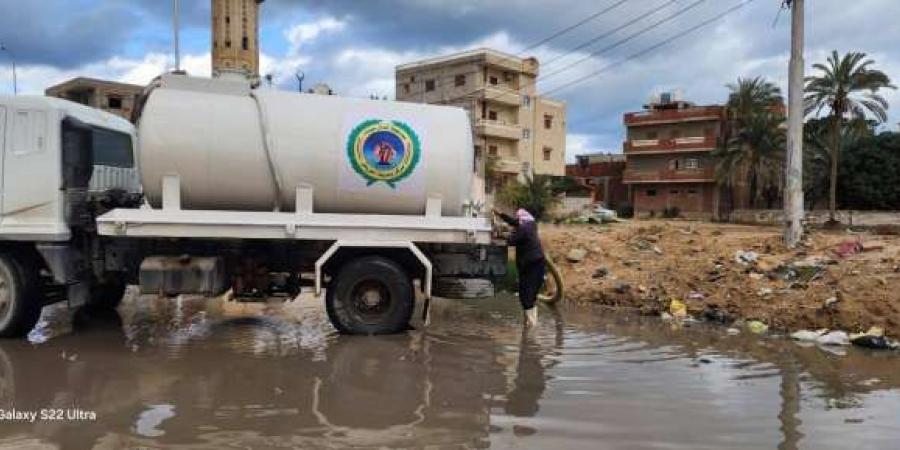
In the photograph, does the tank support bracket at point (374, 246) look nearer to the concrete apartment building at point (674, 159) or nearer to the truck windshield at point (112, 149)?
the truck windshield at point (112, 149)

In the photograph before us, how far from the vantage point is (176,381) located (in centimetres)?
662

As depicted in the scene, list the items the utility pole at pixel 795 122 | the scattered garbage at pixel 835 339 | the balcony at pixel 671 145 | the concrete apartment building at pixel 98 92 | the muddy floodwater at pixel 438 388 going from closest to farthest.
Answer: the muddy floodwater at pixel 438 388 < the scattered garbage at pixel 835 339 < the utility pole at pixel 795 122 < the balcony at pixel 671 145 < the concrete apartment building at pixel 98 92

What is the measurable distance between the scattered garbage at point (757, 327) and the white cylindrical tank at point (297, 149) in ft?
13.7

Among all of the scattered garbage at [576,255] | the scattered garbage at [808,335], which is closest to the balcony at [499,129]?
the scattered garbage at [576,255]

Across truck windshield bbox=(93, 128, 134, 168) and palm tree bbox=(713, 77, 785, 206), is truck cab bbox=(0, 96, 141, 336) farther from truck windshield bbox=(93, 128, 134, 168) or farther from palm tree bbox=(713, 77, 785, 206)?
palm tree bbox=(713, 77, 785, 206)

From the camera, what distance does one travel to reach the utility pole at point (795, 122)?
47.6 ft

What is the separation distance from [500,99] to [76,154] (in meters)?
48.3

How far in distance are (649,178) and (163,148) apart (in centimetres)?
5078

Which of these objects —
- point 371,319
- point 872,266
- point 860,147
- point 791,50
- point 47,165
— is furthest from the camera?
point 860,147

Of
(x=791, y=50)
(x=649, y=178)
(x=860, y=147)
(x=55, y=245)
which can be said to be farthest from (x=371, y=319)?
(x=649, y=178)

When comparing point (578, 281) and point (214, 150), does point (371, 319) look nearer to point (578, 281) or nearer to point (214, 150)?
point (214, 150)

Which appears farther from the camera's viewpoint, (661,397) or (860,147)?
(860,147)

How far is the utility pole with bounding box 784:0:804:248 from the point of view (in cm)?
1451

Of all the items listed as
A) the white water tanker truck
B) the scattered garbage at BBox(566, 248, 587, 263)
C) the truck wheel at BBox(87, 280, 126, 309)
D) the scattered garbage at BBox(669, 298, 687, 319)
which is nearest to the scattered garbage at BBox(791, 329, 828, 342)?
the scattered garbage at BBox(669, 298, 687, 319)
